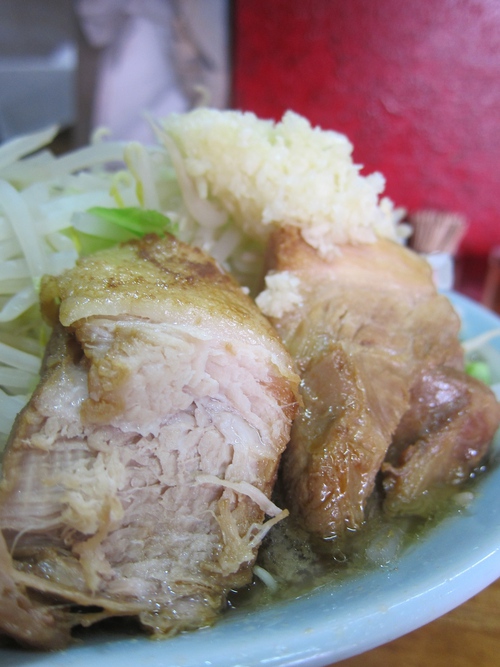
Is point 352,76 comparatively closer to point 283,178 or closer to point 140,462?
point 283,178

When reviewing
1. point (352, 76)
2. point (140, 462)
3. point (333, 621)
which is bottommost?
point (333, 621)

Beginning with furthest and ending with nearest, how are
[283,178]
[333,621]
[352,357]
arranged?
1. [283,178]
2. [352,357]
3. [333,621]

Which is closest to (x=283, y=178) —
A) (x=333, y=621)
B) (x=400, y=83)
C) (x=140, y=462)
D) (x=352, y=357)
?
(x=352, y=357)

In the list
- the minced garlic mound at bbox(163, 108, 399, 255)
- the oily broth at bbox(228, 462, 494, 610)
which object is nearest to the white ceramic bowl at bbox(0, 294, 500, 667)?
the oily broth at bbox(228, 462, 494, 610)

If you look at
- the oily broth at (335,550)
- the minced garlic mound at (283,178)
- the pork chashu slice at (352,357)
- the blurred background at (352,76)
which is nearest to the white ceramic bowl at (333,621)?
the oily broth at (335,550)

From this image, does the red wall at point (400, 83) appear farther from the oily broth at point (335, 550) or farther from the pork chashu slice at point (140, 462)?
the pork chashu slice at point (140, 462)

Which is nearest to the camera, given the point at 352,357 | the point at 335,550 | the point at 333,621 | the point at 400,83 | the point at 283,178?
the point at 333,621

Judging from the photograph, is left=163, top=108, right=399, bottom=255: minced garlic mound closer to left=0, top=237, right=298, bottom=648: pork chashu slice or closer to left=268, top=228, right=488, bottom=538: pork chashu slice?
left=268, top=228, right=488, bottom=538: pork chashu slice

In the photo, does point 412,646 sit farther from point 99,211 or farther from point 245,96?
point 245,96
